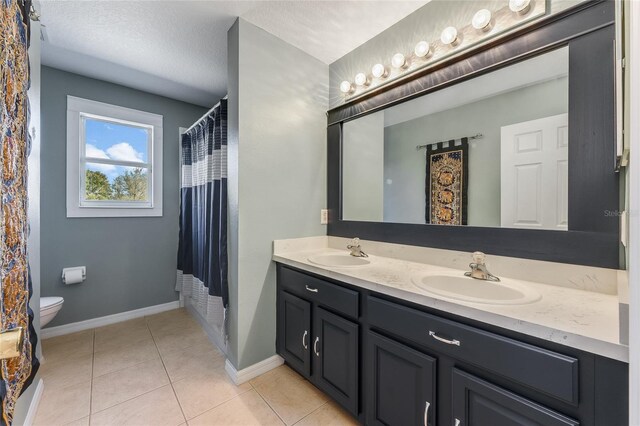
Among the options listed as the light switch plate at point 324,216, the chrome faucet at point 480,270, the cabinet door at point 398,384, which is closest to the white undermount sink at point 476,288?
the chrome faucet at point 480,270

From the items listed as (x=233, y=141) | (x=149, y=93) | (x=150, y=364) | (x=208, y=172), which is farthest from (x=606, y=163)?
(x=149, y=93)

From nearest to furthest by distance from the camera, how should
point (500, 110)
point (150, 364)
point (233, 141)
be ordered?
point (500, 110)
point (233, 141)
point (150, 364)

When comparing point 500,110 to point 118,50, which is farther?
point 118,50

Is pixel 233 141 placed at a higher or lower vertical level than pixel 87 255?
higher

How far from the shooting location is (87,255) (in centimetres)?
246

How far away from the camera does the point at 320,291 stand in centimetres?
149

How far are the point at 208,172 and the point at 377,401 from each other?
201 centimetres

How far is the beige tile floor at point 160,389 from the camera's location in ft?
Answer: 4.63

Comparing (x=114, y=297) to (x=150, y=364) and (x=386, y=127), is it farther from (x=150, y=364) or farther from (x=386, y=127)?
(x=386, y=127)

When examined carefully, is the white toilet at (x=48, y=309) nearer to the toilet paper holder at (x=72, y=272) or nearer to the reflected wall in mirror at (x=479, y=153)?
the toilet paper holder at (x=72, y=272)

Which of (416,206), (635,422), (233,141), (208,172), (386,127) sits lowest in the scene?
(635,422)

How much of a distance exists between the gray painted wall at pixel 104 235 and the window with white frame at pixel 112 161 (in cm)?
6

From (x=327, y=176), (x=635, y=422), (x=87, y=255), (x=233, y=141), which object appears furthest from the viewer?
(x=87, y=255)

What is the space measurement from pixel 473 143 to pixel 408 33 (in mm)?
871
